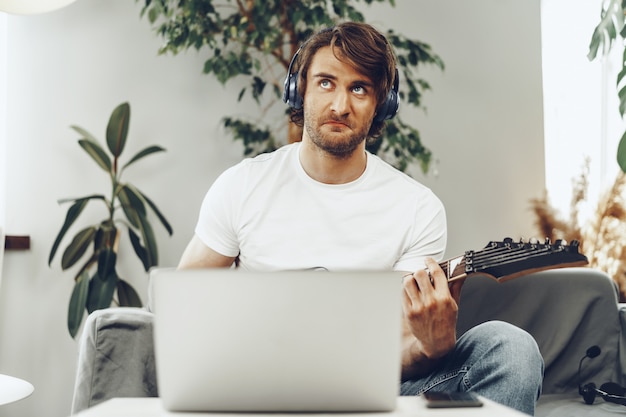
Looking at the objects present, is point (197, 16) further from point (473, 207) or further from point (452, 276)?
point (452, 276)

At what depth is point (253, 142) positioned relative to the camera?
2.84 meters

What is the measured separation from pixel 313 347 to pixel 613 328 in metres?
1.54

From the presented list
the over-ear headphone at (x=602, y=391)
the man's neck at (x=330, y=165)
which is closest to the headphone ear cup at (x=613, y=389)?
the over-ear headphone at (x=602, y=391)

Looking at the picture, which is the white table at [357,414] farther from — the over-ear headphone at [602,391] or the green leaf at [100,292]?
the green leaf at [100,292]

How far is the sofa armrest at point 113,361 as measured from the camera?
58.9 inches

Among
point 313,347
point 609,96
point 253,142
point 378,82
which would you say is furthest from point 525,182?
point 313,347

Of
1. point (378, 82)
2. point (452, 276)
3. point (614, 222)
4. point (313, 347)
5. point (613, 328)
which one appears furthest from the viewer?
point (614, 222)

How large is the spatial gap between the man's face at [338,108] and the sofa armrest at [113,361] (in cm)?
58

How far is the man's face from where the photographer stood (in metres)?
1.67

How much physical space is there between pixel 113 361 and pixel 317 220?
1.73 feet

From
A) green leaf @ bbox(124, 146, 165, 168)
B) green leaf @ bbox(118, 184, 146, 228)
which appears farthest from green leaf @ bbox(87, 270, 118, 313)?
green leaf @ bbox(124, 146, 165, 168)

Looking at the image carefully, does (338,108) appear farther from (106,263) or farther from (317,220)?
(106,263)

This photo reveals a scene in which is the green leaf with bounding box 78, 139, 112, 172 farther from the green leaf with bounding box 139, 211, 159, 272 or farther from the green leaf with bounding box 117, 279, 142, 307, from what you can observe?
the green leaf with bounding box 117, 279, 142, 307

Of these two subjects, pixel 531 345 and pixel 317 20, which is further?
pixel 317 20
